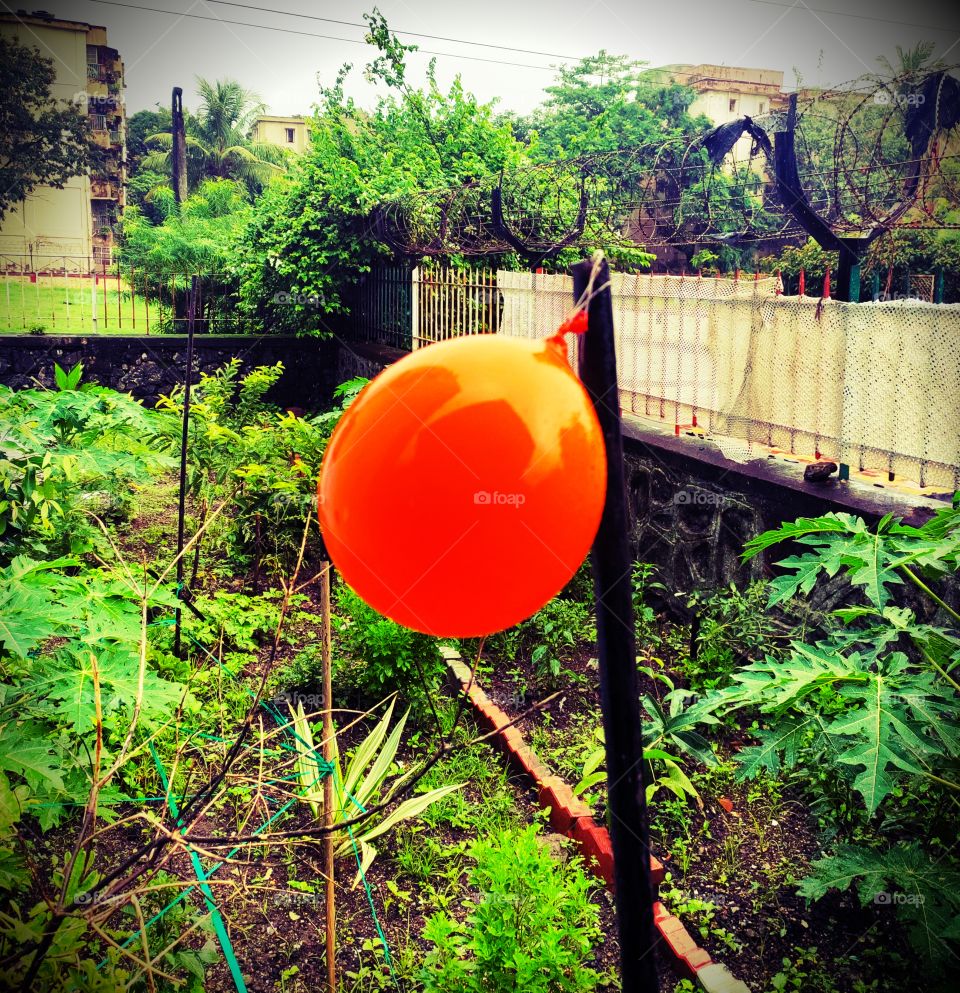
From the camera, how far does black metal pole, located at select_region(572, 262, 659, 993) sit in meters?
1.21

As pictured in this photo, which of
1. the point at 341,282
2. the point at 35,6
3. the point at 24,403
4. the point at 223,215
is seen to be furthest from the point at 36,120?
the point at 24,403

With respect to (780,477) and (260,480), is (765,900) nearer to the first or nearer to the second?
(780,477)

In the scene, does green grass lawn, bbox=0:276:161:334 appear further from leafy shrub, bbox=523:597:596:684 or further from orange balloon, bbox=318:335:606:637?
orange balloon, bbox=318:335:606:637

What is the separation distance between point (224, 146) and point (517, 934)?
37.7 m

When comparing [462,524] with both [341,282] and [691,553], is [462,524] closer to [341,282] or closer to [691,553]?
[691,553]

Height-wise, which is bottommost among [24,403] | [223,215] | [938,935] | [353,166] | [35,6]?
[938,935]

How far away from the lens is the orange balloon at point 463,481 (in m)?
0.95

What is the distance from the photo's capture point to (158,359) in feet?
40.3

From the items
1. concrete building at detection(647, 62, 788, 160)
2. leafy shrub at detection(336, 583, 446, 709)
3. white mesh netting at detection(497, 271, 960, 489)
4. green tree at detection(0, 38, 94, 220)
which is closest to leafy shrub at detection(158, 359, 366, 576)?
leafy shrub at detection(336, 583, 446, 709)

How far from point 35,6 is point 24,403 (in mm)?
35912

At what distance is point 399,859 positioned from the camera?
3.44m

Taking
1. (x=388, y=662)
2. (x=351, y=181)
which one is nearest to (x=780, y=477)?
(x=388, y=662)

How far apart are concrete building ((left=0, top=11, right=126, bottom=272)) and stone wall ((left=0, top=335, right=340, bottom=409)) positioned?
1986 centimetres

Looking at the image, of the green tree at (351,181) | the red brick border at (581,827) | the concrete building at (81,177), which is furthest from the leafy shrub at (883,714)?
the concrete building at (81,177)
